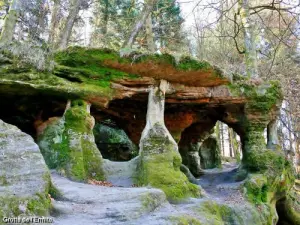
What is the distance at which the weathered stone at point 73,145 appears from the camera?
805cm

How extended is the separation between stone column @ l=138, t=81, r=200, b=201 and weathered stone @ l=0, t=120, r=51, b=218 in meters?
3.67

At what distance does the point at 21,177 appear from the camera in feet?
13.7

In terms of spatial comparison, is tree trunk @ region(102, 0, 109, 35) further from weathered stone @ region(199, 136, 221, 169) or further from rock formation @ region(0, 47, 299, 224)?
weathered stone @ region(199, 136, 221, 169)

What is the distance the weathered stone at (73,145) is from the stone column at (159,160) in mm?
1302

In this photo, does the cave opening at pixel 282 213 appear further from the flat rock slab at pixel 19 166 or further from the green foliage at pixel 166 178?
the flat rock slab at pixel 19 166

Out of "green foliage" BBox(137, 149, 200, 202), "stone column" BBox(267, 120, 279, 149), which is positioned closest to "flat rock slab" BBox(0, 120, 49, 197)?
"green foliage" BBox(137, 149, 200, 202)

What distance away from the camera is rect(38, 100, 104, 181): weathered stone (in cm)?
805

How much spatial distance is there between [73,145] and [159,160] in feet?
7.51

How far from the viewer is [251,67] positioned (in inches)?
527

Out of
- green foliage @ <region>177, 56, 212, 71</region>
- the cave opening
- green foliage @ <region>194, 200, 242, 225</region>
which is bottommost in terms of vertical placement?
the cave opening

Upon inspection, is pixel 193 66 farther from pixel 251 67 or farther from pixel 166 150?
pixel 251 67

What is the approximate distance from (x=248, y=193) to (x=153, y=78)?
4627mm

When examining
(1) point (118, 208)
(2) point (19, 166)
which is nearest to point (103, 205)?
(1) point (118, 208)

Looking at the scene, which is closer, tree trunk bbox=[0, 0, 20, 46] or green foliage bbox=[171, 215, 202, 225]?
green foliage bbox=[171, 215, 202, 225]
